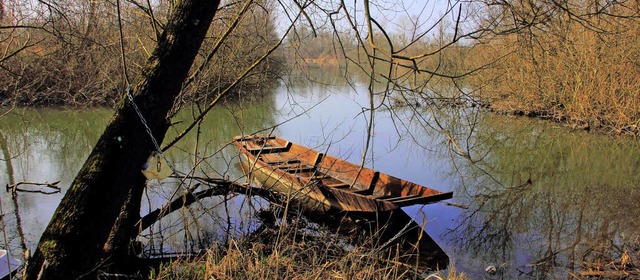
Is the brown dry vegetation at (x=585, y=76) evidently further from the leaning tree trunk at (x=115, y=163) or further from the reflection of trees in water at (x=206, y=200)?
the leaning tree trunk at (x=115, y=163)

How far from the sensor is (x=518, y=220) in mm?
6312

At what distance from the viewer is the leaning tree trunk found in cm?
233

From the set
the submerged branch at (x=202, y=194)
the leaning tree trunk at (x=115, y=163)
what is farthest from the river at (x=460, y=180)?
the leaning tree trunk at (x=115, y=163)

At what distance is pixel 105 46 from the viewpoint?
4969 millimetres

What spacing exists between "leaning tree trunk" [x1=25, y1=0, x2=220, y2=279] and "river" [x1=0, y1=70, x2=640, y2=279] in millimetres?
747

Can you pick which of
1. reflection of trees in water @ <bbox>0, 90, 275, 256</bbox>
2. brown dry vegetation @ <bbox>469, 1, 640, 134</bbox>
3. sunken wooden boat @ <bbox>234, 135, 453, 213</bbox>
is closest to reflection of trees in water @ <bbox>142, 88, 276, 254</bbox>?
reflection of trees in water @ <bbox>0, 90, 275, 256</bbox>

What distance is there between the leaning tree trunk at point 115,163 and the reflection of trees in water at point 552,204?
3.76 metres

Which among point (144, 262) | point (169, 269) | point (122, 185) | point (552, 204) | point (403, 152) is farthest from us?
point (403, 152)

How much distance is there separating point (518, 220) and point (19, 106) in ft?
47.7

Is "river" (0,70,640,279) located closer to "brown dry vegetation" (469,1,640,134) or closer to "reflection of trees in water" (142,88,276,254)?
"reflection of trees in water" (142,88,276,254)

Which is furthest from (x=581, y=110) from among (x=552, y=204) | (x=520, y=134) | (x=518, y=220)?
(x=518, y=220)

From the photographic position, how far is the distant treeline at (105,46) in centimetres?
500

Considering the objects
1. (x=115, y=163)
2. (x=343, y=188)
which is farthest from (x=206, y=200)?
(x=115, y=163)

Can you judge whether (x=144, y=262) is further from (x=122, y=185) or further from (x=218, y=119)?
(x=218, y=119)
